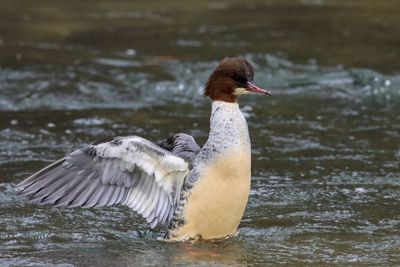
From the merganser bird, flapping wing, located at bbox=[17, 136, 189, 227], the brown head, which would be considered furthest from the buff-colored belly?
the brown head

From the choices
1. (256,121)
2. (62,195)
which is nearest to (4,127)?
(256,121)

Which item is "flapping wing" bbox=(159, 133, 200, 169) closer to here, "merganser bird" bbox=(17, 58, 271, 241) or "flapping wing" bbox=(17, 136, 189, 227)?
"merganser bird" bbox=(17, 58, 271, 241)

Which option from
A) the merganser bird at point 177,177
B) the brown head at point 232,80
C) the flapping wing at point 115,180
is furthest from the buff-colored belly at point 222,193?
the brown head at point 232,80

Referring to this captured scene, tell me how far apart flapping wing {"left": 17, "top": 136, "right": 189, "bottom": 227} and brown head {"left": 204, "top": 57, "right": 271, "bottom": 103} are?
57 centimetres

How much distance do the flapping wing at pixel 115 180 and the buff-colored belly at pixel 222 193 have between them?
0.20 meters

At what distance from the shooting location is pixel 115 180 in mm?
6762

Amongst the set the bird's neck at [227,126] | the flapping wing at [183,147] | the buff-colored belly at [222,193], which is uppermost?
the bird's neck at [227,126]

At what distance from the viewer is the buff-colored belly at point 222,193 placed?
6.56 meters

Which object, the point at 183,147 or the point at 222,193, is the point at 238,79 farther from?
the point at 222,193

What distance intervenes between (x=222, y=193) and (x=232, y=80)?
818 mm

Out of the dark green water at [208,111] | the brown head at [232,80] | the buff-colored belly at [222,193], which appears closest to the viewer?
the buff-colored belly at [222,193]

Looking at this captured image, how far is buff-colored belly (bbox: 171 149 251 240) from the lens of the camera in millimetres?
6559

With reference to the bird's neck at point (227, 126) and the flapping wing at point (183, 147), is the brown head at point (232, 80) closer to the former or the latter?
the bird's neck at point (227, 126)

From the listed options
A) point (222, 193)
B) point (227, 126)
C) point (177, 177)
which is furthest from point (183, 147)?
point (222, 193)
